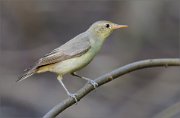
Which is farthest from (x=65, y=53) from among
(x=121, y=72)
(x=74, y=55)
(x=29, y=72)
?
(x=121, y=72)

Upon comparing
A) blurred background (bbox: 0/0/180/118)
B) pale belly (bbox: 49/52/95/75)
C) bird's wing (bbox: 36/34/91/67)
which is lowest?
blurred background (bbox: 0/0/180/118)

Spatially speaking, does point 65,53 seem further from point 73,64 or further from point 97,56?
point 97,56

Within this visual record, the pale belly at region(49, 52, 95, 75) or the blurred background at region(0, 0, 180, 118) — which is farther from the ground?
the pale belly at region(49, 52, 95, 75)

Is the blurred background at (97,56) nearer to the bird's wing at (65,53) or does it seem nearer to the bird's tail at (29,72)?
the bird's wing at (65,53)

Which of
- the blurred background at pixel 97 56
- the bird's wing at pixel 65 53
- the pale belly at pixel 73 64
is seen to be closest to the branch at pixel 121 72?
the pale belly at pixel 73 64

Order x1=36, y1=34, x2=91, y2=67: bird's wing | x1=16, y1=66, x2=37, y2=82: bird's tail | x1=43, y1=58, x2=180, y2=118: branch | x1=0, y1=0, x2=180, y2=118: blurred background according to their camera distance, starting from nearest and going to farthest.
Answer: x1=43, y1=58, x2=180, y2=118: branch < x1=16, y1=66, x2=37, y2=82: bird's tail < x1=36, y1=34, x2=91, y2=67: bird's wing < x1=0, y1=0, x2=180, y2=118: blurred background

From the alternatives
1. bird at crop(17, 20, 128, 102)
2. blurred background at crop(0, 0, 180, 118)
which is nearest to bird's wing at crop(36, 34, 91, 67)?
bird at crop(17, 20, 128, 102)

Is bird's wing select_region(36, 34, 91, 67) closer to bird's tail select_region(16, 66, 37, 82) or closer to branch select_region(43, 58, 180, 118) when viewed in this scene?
bird's tail select_region(16, 66, 37, 82)

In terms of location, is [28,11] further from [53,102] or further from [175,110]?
[175,110]
